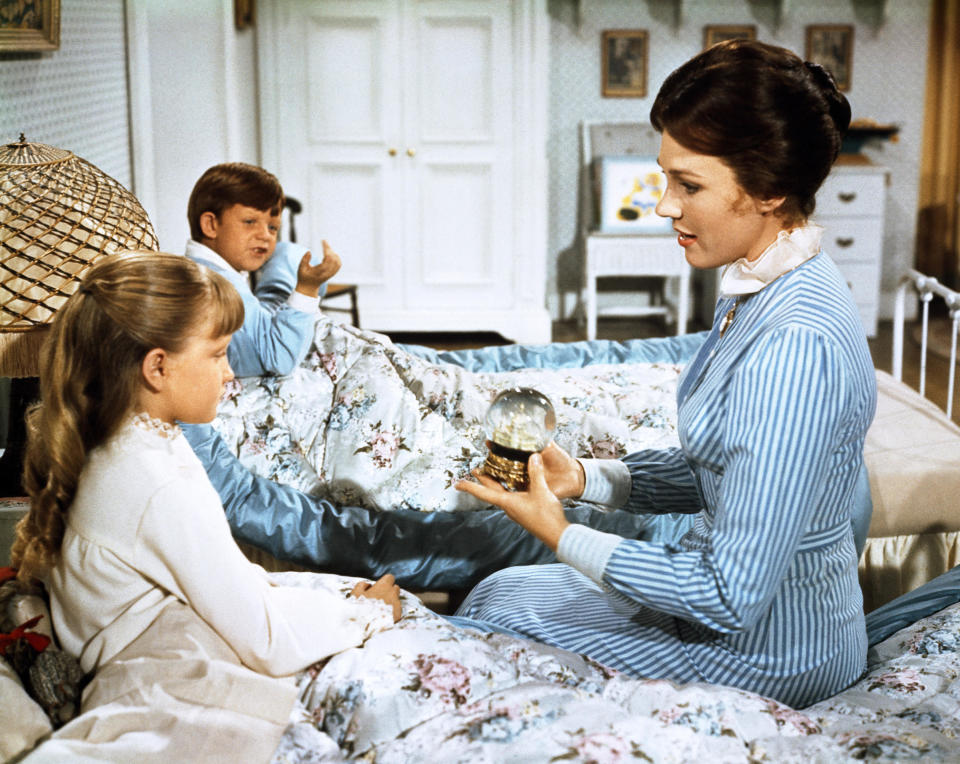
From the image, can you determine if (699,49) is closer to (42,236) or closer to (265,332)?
(265,332)

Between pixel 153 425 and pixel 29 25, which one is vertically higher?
pixel 29 25

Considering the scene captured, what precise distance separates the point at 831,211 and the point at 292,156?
2.83 meters

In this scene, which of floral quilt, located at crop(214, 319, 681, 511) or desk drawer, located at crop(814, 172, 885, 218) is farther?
desk drawer, located at crop(814, 172, 885, 218)

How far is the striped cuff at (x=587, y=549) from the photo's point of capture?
4.14 ft

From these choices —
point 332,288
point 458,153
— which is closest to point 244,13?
point 458,153

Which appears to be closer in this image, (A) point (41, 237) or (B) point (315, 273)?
(A) point (41, 237)

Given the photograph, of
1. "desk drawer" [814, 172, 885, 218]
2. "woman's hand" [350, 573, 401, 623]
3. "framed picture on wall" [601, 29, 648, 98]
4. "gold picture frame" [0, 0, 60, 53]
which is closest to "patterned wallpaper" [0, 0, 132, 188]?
"gold picture frame" [0, 0, 60, 53]

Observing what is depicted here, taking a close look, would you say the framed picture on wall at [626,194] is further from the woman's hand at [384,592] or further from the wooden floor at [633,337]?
the woman's hand at [384,592]

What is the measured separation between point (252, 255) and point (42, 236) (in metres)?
1.05

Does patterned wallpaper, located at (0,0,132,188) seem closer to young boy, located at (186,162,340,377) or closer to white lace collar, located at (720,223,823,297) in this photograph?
young boy, located at (186,162,340,377)

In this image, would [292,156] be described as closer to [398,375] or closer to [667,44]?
[667,44]

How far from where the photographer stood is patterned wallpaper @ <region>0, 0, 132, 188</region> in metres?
2.58

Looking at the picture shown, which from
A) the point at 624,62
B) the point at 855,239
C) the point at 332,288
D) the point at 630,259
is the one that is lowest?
the point at 332,288

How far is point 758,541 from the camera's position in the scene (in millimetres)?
1175
